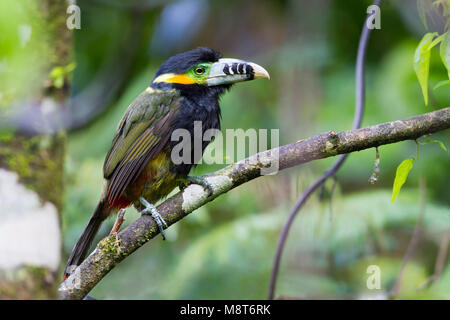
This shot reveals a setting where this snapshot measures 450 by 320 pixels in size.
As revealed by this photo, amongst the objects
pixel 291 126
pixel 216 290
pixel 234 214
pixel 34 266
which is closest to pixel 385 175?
pixel 291 126

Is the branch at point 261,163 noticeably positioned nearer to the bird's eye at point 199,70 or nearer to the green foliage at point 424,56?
the green foliage at point 424,56

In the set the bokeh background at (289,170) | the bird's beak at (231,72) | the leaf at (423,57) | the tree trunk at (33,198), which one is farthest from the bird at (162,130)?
the leaf at (423,57)

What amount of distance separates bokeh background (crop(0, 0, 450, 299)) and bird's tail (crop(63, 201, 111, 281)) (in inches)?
10.5

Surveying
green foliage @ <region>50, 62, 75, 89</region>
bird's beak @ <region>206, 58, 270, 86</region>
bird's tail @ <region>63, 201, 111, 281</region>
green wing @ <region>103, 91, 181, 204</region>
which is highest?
bird's beak @ <region>206, 58, 270, 86</region>

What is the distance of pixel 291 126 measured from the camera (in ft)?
12.0

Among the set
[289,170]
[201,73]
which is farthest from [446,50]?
[289,170]

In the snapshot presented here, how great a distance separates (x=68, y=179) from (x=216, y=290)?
103cm

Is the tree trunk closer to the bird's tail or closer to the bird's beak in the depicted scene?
the bird's tail

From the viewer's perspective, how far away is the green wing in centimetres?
185

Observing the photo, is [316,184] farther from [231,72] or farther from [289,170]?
[289,170]

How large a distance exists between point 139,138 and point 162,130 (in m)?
0.10

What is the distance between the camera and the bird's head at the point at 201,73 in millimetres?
1997

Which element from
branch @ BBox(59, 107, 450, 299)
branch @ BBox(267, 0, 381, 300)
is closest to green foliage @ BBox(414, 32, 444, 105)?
branch @ BBox(59, 107, 450, 299)
